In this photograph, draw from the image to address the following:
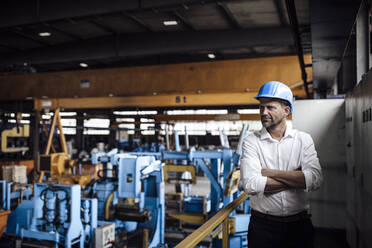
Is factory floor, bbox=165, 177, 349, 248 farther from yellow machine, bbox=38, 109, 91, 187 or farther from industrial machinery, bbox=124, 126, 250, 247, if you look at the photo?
yellow machine, bbox=38, 109, 91, 187

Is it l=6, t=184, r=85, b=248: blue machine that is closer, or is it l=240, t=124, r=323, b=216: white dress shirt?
l=240, t=124, r=323, b=216: white dress shirt

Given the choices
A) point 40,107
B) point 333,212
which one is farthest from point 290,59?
point 40,107

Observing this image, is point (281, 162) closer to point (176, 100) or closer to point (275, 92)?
point (275, 92)

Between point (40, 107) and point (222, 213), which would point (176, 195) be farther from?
point (222, 213)

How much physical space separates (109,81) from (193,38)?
7.94 ft

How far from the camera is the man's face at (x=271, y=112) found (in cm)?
221

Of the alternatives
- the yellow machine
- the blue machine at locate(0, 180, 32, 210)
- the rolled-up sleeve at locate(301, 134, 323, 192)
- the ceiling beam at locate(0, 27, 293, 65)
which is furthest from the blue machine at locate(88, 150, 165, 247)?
the rolled-up sleeve at locate(301, 134, 323, 192)

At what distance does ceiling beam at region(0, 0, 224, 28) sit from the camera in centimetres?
575

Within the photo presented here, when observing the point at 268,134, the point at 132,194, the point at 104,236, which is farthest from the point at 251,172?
the point at 104,236

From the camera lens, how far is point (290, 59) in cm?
648

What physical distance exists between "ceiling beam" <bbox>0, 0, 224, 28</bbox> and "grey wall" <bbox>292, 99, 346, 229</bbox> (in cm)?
305

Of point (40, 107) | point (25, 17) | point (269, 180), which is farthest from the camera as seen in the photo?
point (40, 107)

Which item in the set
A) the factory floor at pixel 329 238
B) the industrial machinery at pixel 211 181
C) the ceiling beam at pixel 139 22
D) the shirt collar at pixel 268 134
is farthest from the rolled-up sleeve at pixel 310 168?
the ceiling beam at pixel 139 22

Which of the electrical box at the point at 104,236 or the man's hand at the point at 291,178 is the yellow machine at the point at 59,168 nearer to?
the electrical box at the point at 104,236
